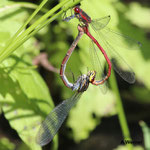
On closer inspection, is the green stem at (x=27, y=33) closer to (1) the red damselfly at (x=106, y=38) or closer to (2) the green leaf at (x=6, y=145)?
(1) the red damselfly at (x=106, y=38)

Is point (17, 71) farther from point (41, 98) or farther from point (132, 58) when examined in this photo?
point (132, 58)

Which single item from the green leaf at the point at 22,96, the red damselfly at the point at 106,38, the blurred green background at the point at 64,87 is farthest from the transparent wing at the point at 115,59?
the green leaf at the point at 22,96

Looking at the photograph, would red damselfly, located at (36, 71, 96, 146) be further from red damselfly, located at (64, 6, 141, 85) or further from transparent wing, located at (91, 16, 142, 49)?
transparent wing, located at (91, 16, 142, 49)

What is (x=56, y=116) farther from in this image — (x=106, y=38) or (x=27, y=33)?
(x=27, y=33)

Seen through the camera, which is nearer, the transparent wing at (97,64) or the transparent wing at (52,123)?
the transparent wing at (52,123)

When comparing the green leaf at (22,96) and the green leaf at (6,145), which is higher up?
the green leaf at (22,96)

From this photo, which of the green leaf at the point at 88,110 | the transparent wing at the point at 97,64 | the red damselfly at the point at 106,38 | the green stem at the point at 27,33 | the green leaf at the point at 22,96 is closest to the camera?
the green stem at the point at 27,33

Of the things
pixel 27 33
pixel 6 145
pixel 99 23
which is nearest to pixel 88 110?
pixel 6 145

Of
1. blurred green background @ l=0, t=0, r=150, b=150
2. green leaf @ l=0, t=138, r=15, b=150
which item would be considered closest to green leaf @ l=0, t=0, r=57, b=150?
blurred green background @ l=0, t=0, r=150, b=150
